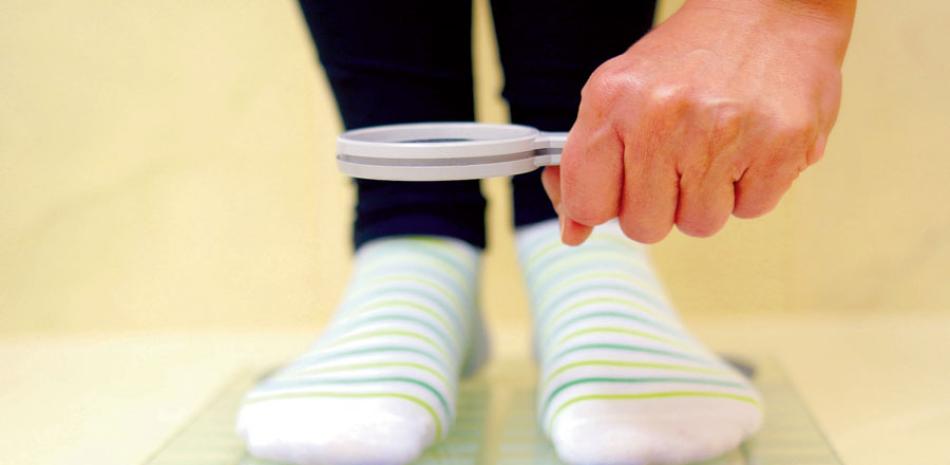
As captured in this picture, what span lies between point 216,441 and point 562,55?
1.04ft

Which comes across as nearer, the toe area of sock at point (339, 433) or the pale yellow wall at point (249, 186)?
the toe area of sock at point (339, 433)

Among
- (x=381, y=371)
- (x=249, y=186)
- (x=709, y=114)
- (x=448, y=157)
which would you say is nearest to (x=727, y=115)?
(x=709, y=114)

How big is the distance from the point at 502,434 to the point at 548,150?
20 cm

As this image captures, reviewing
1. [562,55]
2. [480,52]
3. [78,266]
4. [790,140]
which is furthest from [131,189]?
[790,140]

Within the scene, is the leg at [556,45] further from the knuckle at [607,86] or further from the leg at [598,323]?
the knuckle at [607,86]

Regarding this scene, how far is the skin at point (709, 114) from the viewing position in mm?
358

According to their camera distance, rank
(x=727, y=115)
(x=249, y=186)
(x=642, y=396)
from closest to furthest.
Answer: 1. (x=727, y=115)
2. (x=642, y=396)
3. (x=249, y=186)

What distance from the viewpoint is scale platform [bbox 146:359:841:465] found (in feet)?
1.59

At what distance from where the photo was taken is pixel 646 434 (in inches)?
17.5

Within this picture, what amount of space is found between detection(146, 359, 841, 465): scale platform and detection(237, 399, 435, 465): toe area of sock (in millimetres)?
18

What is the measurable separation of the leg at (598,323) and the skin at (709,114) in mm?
118

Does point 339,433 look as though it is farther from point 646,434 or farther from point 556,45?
point 556,45

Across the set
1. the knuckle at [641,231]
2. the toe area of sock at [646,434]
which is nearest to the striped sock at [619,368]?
the toe area of sock at [646,434]

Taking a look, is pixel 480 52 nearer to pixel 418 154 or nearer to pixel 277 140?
pixel 277 140
